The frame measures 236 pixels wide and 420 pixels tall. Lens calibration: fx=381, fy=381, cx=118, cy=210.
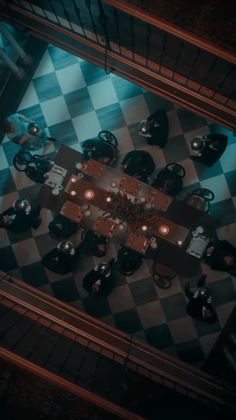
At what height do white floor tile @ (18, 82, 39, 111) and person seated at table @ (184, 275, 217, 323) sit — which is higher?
white floor tile @ (18, 82, 39, 111)

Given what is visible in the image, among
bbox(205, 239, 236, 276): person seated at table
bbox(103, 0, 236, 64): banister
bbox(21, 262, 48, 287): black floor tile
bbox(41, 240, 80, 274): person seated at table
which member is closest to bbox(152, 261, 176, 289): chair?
bbox(205, 239, 236, 276): person seated at table

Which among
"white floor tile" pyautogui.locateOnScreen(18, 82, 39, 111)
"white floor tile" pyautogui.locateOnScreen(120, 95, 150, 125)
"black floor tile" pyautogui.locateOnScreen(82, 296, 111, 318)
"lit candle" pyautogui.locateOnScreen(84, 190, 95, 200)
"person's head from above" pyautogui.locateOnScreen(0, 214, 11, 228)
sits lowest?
"black floor tile" pyautogui.locateOnScreen(82, 296, 111, 318)

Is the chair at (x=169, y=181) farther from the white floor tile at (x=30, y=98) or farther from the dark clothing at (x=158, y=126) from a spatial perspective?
the white floor tile at (x=30, y=98)

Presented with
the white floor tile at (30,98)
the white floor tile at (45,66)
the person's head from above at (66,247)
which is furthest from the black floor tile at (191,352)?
the white floor tile at (45,66)

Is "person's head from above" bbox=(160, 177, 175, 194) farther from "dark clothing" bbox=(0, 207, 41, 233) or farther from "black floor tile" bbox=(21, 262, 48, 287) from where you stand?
"black floor tile" bbox=(21, 262, 48, 287)

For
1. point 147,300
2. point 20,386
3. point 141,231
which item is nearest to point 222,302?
point 147,300

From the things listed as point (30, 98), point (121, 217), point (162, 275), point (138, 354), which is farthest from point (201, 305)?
point (30, 98)

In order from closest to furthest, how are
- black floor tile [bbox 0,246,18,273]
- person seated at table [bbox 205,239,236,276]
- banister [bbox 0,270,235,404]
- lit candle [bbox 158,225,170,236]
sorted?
banister [bbox 0,270,235,404]
lit candle [bbox 158,225,170,236]
person seated at table [bbox 205,239,236,276]
black floor tile [bbox 0,246,18,273]
